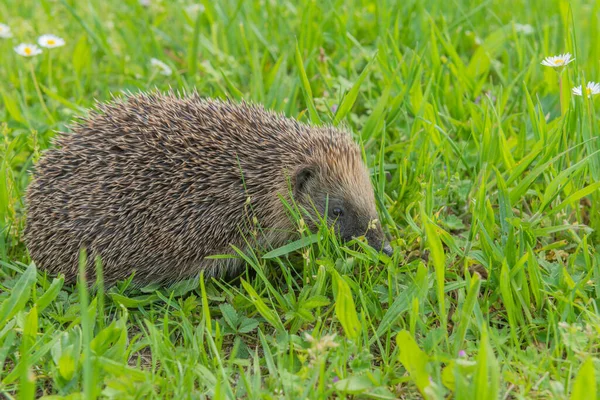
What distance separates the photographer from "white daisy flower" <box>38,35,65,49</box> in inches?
273

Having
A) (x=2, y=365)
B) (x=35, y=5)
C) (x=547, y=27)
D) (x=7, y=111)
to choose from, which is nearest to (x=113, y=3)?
(x=35, y=5)

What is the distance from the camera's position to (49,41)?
23.2ft

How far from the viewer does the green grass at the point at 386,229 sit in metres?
3.80

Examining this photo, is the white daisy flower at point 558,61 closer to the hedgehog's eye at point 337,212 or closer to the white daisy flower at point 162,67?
the hedgehog's eye at point 337,212

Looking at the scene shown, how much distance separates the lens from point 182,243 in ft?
16.3

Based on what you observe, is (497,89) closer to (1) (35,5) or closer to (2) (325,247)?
(2) (325,247)

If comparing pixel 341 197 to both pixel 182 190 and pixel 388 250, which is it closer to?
pixel 388 250

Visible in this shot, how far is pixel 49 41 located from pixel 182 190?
3038mm

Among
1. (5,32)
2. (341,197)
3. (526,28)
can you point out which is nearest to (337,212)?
(341,197)

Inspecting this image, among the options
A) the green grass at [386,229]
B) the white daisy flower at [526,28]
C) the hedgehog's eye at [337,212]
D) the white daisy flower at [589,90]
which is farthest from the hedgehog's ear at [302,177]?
the white daisy flower at [526,28]

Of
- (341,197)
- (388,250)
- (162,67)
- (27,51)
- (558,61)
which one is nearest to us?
(388,250)

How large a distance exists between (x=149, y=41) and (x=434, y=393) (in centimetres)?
542

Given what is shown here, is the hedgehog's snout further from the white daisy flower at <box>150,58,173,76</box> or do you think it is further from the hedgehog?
the white daisy flower at <box>150,58,173,76</box>

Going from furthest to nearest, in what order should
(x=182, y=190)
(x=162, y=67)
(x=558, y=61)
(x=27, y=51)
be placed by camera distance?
(x=162, y=67) < (x=27, y=51) < (x=558, y=61) < (x=182, y=190)
